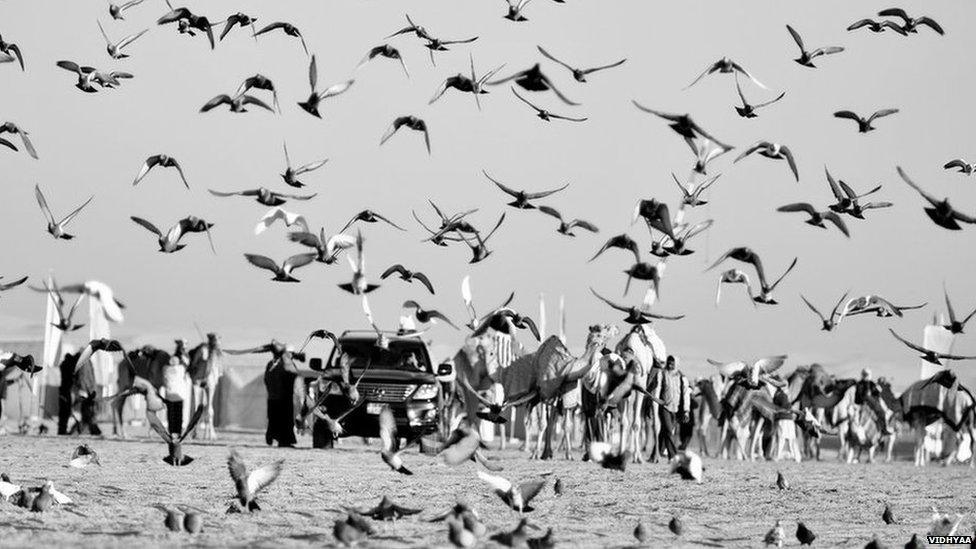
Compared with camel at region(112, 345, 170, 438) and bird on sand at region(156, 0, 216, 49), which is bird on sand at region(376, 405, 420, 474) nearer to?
bird on sand at region(156, 0, 216, 49)

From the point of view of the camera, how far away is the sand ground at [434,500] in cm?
1530

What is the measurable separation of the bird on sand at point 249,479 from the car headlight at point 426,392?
13766 mm

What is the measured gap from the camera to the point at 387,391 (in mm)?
30297

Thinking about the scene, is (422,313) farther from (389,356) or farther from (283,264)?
(389,356)

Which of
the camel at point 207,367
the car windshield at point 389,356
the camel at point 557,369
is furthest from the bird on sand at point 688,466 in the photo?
the camel at point 207,367

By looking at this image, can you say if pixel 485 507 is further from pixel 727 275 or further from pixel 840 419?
pixel 840 419

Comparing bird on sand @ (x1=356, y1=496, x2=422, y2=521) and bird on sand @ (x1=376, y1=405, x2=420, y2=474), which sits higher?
bird on sand @ (x1=376, y1=405, x2=420, y2=474)

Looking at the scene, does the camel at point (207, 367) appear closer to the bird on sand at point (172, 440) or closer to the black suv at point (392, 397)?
the black suv at point (392, 397)

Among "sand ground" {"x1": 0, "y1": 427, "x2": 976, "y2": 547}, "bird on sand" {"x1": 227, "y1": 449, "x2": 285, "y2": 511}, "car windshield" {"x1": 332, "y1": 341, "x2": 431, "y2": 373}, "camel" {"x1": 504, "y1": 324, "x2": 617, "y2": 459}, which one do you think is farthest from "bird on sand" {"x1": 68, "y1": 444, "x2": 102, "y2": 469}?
"car windshield" {"x1": 332, "y1": 341, "x2": 431, "y2": 373}

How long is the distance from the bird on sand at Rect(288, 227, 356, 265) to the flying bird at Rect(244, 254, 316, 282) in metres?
0.17

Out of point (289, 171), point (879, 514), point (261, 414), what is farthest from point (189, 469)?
point (261, 414)

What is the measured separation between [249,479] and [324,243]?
164 inches

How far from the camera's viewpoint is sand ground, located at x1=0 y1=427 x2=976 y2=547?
50.2 ft

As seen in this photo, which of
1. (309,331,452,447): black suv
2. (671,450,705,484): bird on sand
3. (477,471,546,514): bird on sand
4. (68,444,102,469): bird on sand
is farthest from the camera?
(309,331,452,447): black suv
